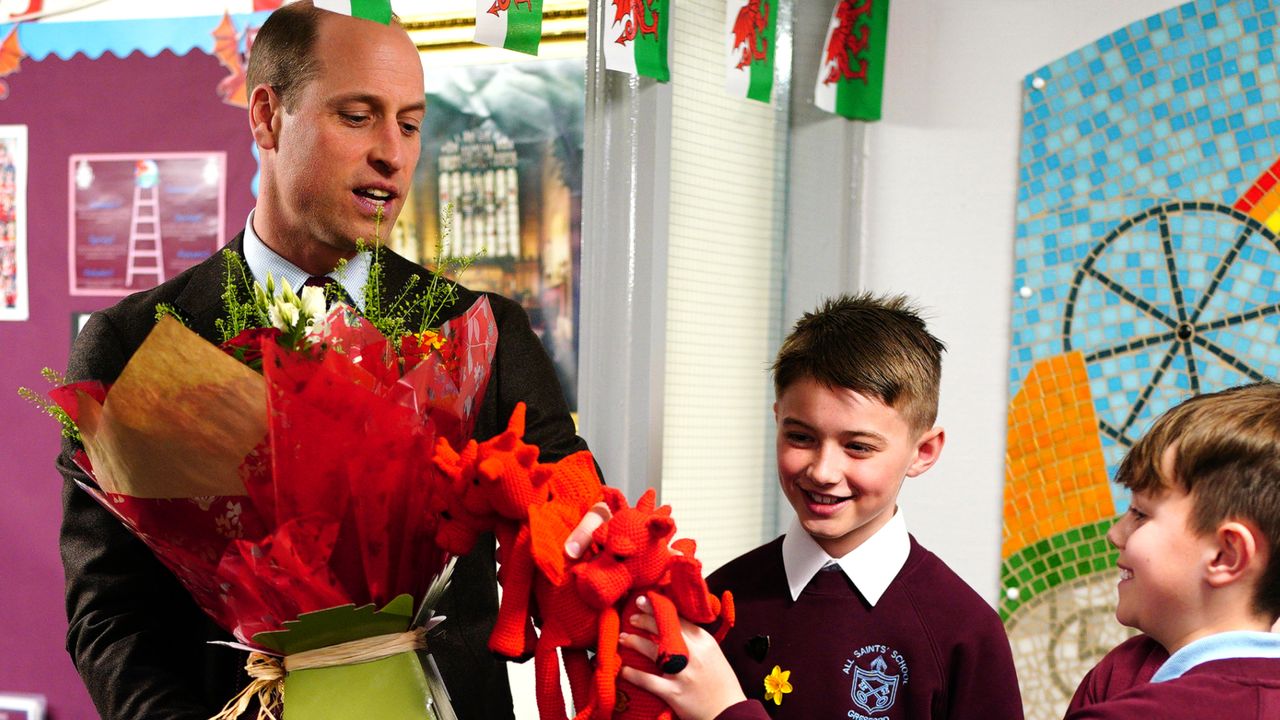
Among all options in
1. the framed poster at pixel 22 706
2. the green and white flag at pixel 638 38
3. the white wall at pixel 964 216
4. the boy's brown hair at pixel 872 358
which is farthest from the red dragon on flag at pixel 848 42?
the framed poster at pixel 22 706

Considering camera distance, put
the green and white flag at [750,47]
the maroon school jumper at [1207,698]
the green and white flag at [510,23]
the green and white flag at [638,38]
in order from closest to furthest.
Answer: the maroon school jumper at [1207,698]
the green and white flag at [510,23]
the green and white flag at [638,38]
the green and white flag at [750,47]

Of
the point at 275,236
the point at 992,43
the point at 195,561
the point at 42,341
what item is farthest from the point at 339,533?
the point at 42,341

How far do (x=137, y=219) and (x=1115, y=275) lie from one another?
2226 mm

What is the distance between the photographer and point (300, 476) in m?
0.75

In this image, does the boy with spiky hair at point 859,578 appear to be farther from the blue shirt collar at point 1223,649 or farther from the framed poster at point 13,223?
the framed poster at point 13,223

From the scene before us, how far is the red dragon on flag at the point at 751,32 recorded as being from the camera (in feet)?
6.88

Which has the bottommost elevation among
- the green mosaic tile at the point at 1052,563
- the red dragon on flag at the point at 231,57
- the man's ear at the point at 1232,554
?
the green mosaic tile at the point at 1052,563

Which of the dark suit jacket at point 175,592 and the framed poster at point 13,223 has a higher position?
the framed poster at point 13,223

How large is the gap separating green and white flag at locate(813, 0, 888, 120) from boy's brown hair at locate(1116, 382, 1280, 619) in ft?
5.13

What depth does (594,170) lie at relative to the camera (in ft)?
6.49

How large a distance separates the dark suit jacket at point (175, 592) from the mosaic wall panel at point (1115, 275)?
5.07ft

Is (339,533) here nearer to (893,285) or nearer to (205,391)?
(205,391)

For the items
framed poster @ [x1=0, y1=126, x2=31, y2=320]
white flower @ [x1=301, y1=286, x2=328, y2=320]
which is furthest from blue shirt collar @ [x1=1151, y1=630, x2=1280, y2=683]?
framed poster @ [x1=0, y1=126, x2=31, y2=320]

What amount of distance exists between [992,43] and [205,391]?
2.21m
